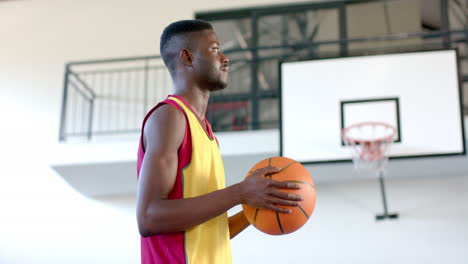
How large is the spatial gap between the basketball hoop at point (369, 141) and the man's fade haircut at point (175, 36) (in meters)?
4.30

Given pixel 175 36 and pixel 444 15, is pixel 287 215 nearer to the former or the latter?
pixel 175 36

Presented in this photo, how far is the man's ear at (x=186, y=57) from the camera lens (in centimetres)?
175

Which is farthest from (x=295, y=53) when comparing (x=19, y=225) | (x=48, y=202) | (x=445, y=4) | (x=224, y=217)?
(x=224, y=217)

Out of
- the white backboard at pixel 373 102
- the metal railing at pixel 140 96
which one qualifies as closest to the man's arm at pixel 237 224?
the white backboard at pixel 373 102

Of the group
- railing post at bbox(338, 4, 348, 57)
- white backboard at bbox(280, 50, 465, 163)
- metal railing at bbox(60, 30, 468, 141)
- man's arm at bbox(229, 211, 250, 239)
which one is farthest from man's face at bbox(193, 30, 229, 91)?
railing post at bbox(338, 4, 348, 57)

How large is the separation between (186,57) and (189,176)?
424mm

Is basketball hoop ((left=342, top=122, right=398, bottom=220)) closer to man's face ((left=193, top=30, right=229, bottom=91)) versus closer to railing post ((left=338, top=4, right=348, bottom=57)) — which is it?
railing post ((left=338, top=4, right=348, bottom=57))

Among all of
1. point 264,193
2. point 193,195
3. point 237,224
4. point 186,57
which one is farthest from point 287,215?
point 186,57

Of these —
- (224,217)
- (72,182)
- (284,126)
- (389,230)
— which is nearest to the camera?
(224,217)

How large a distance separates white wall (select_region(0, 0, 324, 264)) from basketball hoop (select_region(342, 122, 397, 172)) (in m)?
3.26

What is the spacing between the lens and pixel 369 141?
5.79 m

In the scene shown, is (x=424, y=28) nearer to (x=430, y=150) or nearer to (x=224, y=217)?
(x=430, y=150)

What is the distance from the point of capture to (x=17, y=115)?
27.4 ft

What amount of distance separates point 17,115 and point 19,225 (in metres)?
1.72
